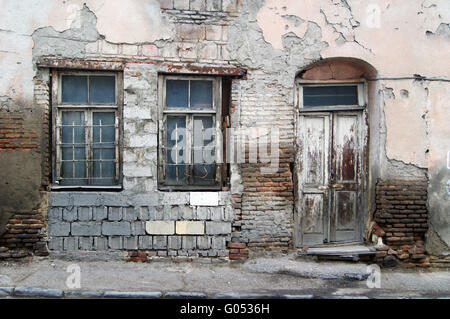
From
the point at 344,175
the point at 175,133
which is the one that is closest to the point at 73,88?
the point at 175,133

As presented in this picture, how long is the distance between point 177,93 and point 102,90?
1.13 metres

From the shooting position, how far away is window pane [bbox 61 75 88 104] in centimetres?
561

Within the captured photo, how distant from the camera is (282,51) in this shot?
5.64m

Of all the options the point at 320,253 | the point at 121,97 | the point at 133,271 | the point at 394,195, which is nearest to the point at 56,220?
the point at 133,271

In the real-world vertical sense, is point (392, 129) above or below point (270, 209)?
above

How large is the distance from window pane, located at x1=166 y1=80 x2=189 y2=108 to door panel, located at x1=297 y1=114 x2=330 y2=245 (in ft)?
6.23

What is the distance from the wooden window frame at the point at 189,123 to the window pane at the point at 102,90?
73 cm

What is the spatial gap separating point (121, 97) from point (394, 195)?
4.40m

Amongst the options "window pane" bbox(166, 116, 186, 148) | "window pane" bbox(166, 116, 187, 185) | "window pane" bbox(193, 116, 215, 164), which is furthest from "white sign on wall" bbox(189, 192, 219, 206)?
"window pane" bbox(166, 116, 186, 148)

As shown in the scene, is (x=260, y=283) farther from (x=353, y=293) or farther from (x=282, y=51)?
(x=282, y=51)

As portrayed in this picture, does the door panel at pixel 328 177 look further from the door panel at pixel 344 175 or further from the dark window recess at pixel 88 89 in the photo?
the dark window recess at pixel 88 89

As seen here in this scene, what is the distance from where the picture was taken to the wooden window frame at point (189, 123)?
5680 mm

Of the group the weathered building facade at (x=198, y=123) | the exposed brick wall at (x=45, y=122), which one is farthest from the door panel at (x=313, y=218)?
the exposed brick wall at (x=45, y=122)

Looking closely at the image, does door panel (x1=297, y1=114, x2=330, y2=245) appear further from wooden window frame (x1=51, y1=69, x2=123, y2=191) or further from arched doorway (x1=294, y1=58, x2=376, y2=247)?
wooden window frame (x1=51, y1=69, x2=123, y2=191)
